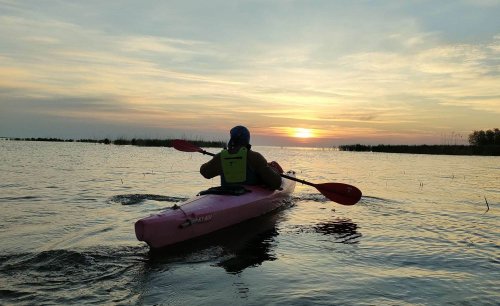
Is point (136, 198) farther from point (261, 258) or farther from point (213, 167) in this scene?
point (261, 258)

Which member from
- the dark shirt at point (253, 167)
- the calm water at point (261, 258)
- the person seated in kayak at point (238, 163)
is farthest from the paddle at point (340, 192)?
the person seated in kayak at point (238, 163)

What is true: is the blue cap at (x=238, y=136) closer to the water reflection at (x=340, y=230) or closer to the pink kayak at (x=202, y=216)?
the pink kayak at (x=202, y=216)

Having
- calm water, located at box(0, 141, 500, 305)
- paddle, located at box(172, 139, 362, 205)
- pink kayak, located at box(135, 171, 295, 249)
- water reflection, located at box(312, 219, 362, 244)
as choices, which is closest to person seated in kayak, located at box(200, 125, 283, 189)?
pink kayak, located at box(135, 171, 295, 249)

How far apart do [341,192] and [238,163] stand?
9.48ft

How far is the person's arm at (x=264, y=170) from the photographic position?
300 inches

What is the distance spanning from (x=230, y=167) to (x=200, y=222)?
1.72 m

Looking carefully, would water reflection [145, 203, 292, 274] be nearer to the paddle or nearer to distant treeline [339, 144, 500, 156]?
the paddle

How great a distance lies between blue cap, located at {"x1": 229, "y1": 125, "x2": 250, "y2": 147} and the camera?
7.64 metres

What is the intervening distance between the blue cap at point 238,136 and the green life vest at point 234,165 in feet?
0.91

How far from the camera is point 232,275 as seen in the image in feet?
15.0

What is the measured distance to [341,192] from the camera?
902cm

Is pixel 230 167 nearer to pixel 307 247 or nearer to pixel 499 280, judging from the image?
pixel 307 247

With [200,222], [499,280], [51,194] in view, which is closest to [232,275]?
[200,222]

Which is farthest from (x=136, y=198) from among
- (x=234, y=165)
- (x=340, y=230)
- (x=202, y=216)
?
(x=340, y=230)
